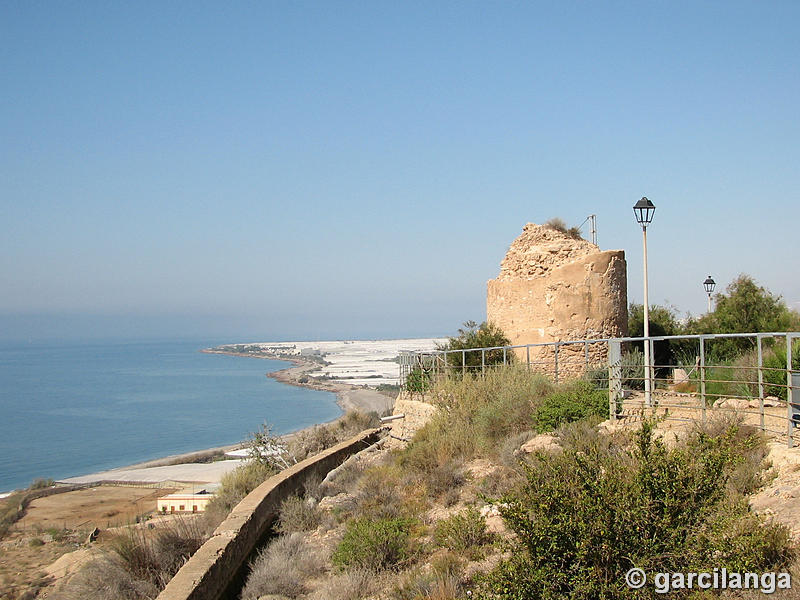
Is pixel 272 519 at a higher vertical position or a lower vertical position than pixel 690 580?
lower

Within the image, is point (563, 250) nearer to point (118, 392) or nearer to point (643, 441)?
point (643, 441)

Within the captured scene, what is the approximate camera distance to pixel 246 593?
23.7 feet

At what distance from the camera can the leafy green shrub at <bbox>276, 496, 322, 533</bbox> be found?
9.62m

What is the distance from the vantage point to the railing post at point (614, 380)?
9727 mm

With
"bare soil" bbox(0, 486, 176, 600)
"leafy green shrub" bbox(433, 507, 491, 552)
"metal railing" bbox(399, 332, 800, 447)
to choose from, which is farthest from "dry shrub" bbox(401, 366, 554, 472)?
"bare soil" bbox(0, 486, 176, 600)

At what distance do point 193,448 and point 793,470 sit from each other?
166 feet

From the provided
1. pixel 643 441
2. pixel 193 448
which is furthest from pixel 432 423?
pixel 193 448

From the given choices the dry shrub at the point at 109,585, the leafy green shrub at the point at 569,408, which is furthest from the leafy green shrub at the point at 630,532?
the leafy green shrub at the point at 569,408

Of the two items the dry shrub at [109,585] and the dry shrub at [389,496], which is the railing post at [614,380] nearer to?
the dry shrub at [389,496]

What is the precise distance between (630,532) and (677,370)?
11.7 meters

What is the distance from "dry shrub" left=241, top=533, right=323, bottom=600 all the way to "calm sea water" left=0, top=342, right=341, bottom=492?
38103mm

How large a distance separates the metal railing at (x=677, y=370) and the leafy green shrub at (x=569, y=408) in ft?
0.95

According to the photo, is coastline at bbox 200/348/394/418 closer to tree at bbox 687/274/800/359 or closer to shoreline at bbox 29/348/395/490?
shoreline at bbox 29/348/395/490

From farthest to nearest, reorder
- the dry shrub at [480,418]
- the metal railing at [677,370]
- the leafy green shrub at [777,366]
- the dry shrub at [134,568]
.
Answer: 1. the leafy green shrub at [777,366]
2. the dry shrub at [480,418]
3. the metal railing at [677,370]
4. the dry shrub at [134,568]
